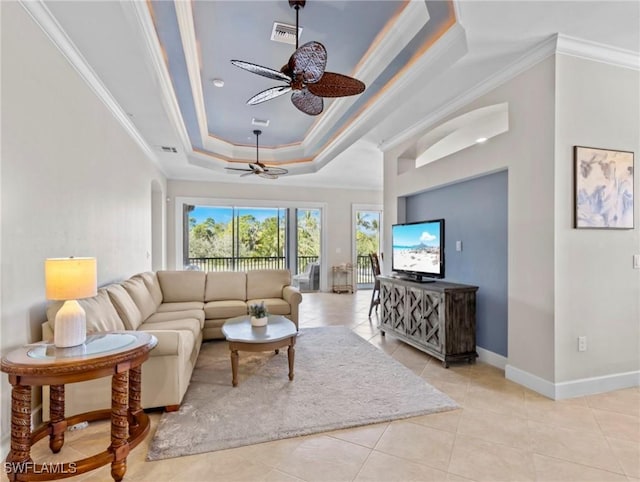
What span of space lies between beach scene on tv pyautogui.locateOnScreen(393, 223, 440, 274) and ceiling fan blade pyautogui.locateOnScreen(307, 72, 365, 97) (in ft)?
6.30

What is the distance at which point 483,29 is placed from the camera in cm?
266

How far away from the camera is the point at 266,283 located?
17.2 ft

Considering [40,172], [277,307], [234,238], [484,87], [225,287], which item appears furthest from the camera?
[234,238]

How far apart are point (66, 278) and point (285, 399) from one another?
181cm

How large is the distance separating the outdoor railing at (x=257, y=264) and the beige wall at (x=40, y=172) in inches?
181

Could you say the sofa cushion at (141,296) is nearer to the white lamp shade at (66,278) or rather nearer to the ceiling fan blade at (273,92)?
the white lamp shade at (66,278)

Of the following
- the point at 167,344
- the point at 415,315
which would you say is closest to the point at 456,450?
the point at 415,315

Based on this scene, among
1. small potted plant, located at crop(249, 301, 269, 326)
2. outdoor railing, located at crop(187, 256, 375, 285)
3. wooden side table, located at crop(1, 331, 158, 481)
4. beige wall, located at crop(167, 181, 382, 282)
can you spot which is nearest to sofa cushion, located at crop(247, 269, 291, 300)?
small potted plant, located at crop(249, 301, 269, 326)

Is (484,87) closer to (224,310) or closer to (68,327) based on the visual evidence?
(224,310)

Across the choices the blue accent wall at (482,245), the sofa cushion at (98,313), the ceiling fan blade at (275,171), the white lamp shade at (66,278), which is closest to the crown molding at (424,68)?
the blue accent wall at (482,245)

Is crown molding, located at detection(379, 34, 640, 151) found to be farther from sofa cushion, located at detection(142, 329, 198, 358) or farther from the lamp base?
the lamp base

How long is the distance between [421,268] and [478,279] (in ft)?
2.17

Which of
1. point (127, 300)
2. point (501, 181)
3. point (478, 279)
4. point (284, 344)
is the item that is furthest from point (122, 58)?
point (478, 279)

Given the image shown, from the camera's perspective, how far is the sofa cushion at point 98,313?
7.95 ft
